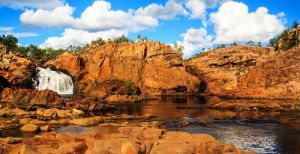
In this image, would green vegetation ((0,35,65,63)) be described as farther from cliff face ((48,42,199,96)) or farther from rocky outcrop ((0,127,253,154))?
rocky outcrop ((0,127,253,154))

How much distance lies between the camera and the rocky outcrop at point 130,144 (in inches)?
976

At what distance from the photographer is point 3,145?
98.7 feet

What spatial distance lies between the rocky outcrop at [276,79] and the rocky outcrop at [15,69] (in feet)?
173

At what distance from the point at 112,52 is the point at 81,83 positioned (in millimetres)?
15802

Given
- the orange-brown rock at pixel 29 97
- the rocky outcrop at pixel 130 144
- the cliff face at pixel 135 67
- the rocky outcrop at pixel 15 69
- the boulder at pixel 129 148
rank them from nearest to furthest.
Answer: the boulder at pixel 129 148 → the rocky outcrop at pixel 130 144 → the orange-brown rock at pixel 29 97 → the rocky outcrop at pixel 15 69 → the cliff face at pixel 135 67

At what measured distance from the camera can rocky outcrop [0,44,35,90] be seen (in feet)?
304

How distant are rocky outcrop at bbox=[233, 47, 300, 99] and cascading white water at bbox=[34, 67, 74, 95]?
Answer: 4523 cm

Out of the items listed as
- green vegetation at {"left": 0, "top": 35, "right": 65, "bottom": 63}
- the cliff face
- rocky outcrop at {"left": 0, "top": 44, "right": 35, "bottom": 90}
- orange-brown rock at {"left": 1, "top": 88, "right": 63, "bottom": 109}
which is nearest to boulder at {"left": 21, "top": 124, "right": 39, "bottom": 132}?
orange-brown rock at {"left": 1, "top": 88, "right": 63, "bottom": 109}

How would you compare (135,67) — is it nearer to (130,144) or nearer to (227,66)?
(227,66)

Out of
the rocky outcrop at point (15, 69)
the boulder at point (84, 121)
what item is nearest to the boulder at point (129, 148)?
the boulder at point (84, 121)

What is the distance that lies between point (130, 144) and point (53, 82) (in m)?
85.4

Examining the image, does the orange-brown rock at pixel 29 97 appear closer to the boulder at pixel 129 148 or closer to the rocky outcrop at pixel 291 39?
the boulder at pixel 129 148

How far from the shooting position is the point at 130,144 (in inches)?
961

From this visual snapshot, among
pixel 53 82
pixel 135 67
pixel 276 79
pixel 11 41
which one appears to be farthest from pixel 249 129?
pixel 11 41
